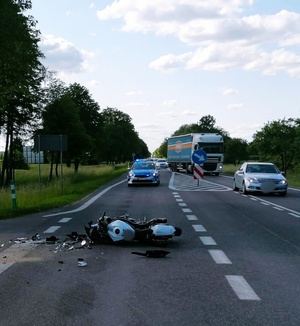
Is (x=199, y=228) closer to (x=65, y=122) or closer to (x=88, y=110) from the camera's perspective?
(x=65, y=122)

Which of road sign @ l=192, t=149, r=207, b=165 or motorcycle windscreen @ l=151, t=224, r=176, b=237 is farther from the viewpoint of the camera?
road sign @ l=192, t=149, r=207, b=165

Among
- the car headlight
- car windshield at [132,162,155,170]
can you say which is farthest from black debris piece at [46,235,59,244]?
car windshield at [132,162,155,170]

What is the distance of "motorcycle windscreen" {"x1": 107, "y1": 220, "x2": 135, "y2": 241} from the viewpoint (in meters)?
9.05

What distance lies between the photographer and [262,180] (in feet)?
74.4

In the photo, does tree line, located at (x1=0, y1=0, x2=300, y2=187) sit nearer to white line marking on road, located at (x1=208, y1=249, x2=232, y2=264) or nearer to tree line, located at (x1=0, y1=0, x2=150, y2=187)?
tree line, located at (x1=0, y1=0, x2=150, y2=187)

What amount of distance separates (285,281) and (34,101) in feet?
114

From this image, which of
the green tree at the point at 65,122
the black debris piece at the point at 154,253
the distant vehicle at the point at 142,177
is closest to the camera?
the black debris piece at the point at 154,253

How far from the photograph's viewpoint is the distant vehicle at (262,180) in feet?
74.2

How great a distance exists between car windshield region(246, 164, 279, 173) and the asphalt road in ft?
41.7

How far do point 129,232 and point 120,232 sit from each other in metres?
0.17

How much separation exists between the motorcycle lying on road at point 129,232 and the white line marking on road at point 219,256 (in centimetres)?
86

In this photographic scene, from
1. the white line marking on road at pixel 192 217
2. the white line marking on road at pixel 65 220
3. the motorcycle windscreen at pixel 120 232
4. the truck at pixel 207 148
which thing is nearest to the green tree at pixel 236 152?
the truck at pixel 207 148

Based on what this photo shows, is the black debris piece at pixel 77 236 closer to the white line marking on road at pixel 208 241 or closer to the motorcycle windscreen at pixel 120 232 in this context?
the motorcycle windscreen at pixel 120 232

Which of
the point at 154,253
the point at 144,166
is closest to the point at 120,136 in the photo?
the point at 144,166
